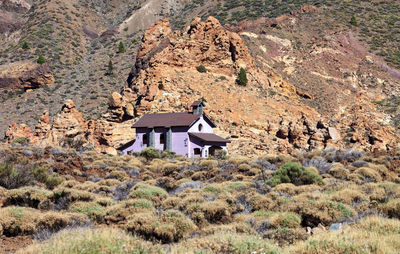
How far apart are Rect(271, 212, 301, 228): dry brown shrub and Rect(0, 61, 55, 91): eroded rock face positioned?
180 feet

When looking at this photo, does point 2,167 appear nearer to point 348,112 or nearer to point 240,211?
point 240,211

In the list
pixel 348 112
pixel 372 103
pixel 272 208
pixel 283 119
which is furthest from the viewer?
pixel 372 103

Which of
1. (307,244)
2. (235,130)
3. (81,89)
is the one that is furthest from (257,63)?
(307,244)

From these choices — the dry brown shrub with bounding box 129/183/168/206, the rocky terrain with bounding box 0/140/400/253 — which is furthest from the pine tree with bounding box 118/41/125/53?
the dry brown shrub with bounding box 129/183/168/206

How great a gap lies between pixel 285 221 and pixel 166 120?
25700 mm

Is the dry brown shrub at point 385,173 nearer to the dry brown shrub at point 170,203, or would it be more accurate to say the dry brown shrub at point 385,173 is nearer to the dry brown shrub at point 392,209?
the dry brown shrub at point 392,209

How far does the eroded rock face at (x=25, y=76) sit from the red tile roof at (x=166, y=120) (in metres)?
29.8

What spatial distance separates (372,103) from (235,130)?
22855 millimetres

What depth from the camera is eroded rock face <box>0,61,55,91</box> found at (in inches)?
2120

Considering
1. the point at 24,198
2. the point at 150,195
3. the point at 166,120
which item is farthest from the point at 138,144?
the point at 24,198

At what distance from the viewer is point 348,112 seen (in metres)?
42.7

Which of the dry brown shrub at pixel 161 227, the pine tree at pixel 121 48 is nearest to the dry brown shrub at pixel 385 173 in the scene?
the dry brown shrub at pixel 161 227

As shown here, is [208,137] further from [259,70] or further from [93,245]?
[93,245]

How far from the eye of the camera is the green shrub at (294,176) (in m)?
14.4
